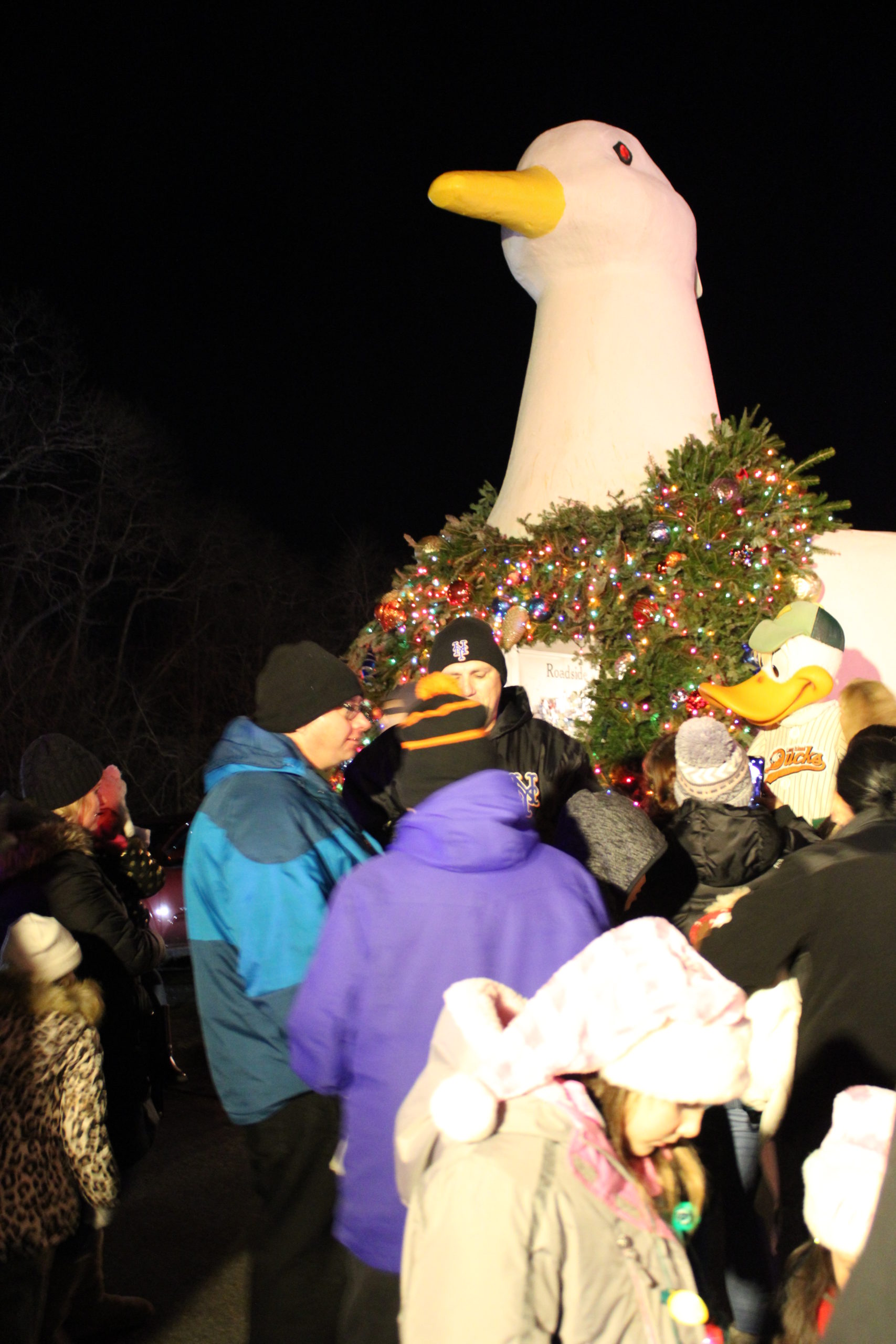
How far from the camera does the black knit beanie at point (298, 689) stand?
2.65m

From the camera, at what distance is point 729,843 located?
9.75 ft

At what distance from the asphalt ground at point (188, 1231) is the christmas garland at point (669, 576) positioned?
3.57 metres

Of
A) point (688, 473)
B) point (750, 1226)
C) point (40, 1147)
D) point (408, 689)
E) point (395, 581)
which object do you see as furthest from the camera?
point (395, 581)

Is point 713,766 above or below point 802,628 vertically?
below

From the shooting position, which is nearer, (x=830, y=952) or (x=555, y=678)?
(x=830, y=952)

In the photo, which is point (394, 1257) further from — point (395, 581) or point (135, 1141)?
point (395, 581)

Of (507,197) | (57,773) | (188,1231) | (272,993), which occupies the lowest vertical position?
(188,1231)

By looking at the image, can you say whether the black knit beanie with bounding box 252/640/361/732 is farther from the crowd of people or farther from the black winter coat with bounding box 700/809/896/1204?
the black winter coat with bounding box 700/809/896/1204

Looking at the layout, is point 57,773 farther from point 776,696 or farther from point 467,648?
point 776,696

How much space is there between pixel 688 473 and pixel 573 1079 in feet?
20.2

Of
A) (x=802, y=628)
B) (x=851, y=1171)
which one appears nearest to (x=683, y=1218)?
(x=851, y=1171)

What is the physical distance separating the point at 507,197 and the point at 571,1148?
316 inches

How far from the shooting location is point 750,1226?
2781 millimetres

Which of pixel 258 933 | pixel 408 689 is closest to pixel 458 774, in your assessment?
pixel 258 933
